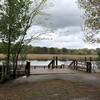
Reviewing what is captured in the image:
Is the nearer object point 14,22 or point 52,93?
point 52,93

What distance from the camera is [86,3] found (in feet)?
64.5

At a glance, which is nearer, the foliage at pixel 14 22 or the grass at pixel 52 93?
the grass at pixel 52 93

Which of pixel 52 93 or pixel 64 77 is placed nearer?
pixel 52 93

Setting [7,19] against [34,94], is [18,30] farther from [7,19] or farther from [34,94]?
[34,94]

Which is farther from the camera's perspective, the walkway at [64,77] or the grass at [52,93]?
the walkway at [64,77]

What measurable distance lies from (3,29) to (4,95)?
27.2 ft

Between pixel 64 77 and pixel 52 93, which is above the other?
pixel 64 77

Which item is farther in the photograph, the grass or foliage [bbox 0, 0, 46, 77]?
foliage [bbox 0, 0, 46, 77]

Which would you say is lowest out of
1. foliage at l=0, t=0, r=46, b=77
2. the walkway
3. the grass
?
the grass

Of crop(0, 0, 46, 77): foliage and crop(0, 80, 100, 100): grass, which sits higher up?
crop(0, 0, 46, 77): foliage

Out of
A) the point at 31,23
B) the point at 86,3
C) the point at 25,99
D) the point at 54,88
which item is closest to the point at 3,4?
the point at 31,23

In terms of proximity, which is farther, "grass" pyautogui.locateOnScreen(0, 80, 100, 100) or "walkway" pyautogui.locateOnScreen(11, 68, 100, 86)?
"walkway" pyautogui.locateOnScreen(11, 68, 100, 86)

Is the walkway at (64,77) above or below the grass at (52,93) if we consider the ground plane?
above

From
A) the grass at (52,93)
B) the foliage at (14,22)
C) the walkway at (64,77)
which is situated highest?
the foliage at (14,22)
